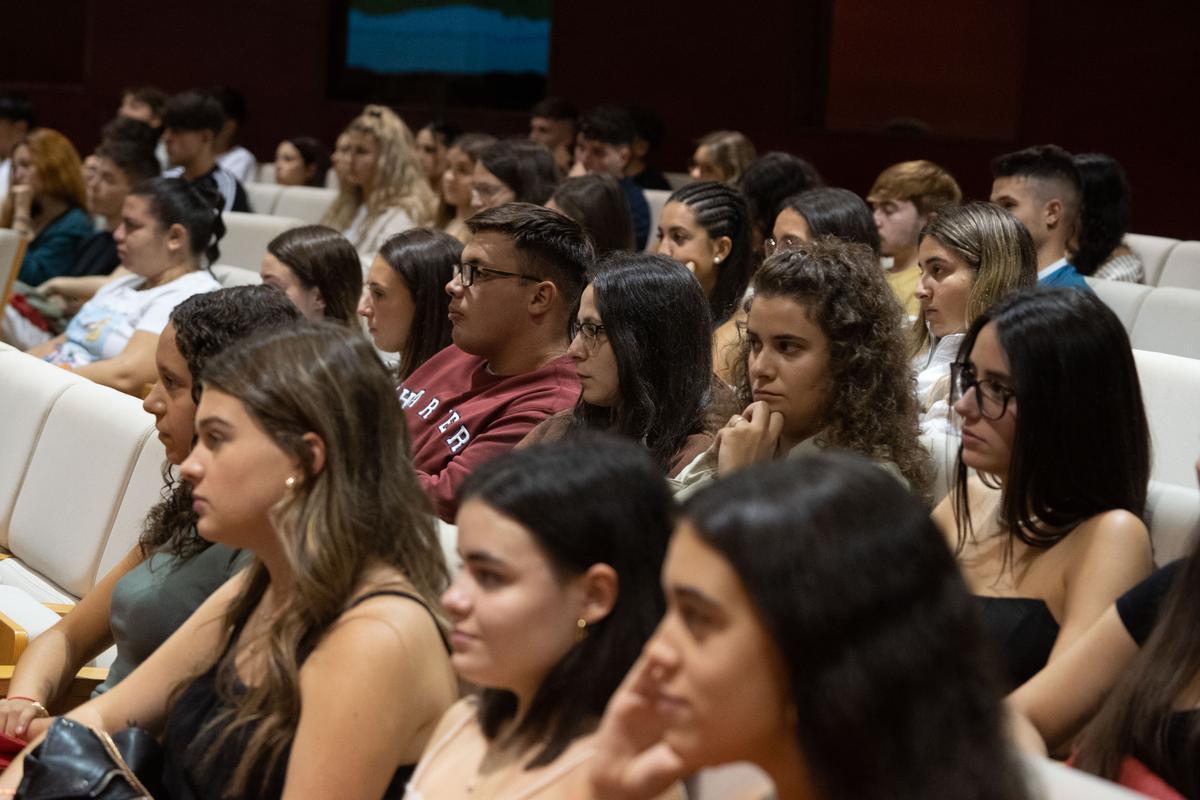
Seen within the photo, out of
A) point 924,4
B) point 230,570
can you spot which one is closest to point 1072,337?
point 230,570

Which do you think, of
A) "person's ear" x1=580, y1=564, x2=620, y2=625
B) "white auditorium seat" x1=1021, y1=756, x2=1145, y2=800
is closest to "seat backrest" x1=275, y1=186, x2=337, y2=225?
"person's ear" x1=580, y1=564, x2=620, y2=625

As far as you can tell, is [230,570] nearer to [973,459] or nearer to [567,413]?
[567,413]

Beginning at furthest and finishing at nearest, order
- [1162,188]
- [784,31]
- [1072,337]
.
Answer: [784,31] → [1162,188] → [1072,337]

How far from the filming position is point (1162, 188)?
652 centimetres

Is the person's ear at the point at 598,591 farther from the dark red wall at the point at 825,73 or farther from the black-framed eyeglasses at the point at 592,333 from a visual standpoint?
the dark red wall at the point at 825,73

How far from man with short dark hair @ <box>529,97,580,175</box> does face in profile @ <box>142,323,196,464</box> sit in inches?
216

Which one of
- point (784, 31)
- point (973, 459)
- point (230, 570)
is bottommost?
point (230, 570)

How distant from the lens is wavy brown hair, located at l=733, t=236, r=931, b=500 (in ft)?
8.33

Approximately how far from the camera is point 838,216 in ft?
13.4

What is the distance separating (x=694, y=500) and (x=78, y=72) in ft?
35.3

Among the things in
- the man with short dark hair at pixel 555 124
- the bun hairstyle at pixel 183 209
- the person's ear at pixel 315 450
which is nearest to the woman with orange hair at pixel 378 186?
the man with short dark hair at pixel 555 124

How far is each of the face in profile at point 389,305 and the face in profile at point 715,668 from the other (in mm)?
2501

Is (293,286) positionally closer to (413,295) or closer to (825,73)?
(413,295)

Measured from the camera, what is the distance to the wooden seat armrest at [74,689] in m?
2.61
